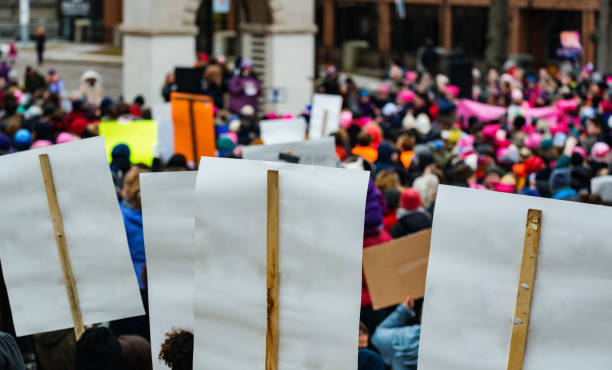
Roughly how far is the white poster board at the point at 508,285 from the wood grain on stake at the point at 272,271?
0.62 metres

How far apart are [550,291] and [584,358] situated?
25 centimetres

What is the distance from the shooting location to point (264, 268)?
381 centimetres

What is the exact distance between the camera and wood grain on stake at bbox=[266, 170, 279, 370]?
3.77m

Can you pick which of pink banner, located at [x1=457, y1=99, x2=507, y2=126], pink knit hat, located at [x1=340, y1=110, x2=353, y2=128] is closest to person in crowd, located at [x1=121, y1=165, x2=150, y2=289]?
pink knit hat, located at [x1=340, y1=110, x2=353, y2=128]

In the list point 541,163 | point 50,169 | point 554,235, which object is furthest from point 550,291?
point 541,163

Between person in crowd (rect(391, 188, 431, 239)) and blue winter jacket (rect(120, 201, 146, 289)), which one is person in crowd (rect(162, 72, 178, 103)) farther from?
blue winter jacket (rect(120, 201, 146, 289))

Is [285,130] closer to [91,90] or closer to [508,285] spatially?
[508,285]

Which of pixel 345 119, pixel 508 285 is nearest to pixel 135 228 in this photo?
pixel 508 285

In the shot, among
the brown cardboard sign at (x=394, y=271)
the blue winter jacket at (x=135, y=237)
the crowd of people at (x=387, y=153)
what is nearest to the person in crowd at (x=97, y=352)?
the crowd of people at (x=387, y=153)

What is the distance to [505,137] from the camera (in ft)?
36.9

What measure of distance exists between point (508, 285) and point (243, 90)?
45.5 ft

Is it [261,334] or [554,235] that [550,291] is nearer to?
[554,235]

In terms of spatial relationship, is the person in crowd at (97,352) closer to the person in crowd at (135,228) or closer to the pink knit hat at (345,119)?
the person in crowd at (135,228)

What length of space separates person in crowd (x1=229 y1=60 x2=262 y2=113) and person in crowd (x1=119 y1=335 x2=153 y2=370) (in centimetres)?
1258
